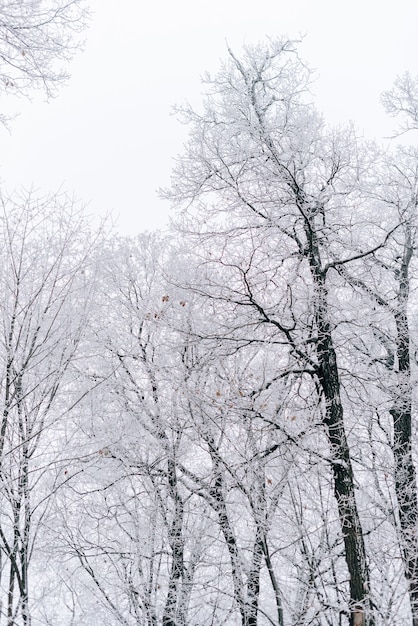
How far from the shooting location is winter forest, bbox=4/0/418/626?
17.1 feet

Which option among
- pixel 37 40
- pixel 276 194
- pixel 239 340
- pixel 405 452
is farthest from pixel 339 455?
pixel 37 40

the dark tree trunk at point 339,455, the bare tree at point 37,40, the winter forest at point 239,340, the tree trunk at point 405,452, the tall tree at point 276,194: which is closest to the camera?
the bare tree at point 37,40

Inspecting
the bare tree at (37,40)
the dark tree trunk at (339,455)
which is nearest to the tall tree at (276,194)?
the dark tree trunk at (339,455)

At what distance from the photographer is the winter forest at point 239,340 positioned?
5.23 meters

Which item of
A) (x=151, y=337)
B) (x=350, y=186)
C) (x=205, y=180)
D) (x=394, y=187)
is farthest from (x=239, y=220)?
(x=151, y=337)

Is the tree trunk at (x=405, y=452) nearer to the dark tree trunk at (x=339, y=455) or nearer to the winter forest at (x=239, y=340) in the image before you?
the winter forest at (x=239, y=340)

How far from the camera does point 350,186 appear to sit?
6.66 m

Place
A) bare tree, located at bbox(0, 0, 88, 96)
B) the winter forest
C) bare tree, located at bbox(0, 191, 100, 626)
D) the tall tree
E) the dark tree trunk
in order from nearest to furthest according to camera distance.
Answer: bare tree, located at bbox(0, 0, 88, 96) < bare tree, located at bbox(0, 191, 100, 626) < the winter forest < the dark tree trunk < the tall tree

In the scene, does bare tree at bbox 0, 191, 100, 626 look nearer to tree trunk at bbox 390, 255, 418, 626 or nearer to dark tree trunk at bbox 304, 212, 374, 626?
dark tree trunk at bbox 304, 212, 374, 626

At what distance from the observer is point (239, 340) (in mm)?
6320

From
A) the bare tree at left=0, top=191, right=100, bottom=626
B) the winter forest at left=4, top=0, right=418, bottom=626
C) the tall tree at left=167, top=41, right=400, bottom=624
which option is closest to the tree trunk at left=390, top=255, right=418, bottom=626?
the winter forest at left=4, top=0, right=418, bottom=626

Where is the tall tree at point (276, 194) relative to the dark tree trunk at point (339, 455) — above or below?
above

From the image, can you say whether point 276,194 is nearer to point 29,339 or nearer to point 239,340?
point 239,340

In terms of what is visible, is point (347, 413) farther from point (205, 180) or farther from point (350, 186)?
point (205, 180)
